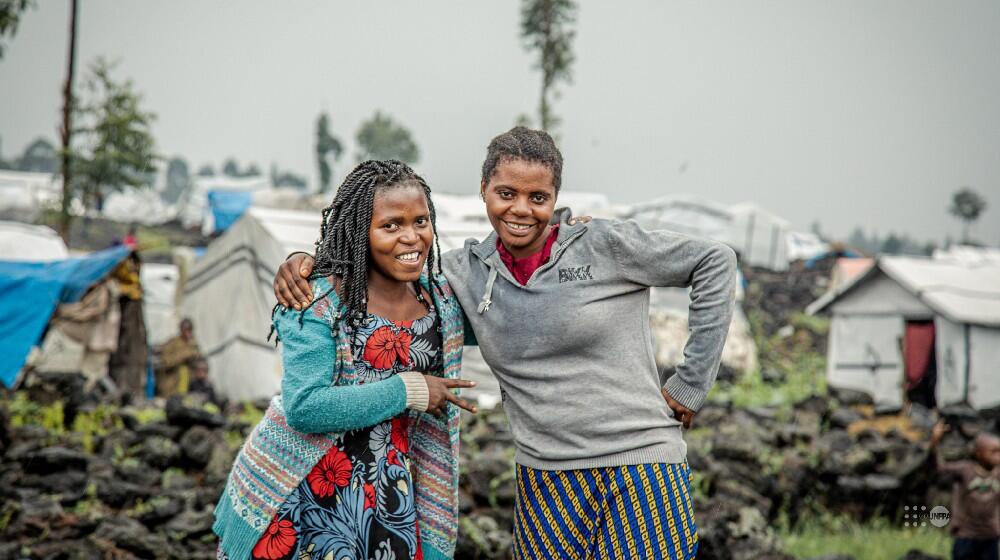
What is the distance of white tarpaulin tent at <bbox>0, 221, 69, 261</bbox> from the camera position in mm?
12039

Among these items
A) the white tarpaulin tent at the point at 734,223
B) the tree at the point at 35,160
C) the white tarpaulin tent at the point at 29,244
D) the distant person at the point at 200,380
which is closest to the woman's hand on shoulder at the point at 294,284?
the distant person at the point at 200,380

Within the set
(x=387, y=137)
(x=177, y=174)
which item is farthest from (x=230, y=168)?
(x=387, y=137)

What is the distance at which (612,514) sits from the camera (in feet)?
7.29

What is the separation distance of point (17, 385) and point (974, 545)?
27.7ft

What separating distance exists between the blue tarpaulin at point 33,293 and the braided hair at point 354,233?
7.35 m

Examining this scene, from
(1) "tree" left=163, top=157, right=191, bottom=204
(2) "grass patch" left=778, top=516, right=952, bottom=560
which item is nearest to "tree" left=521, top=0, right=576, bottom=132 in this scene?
(2) "grass patch" left=778, top=516, right=952, bottom=560

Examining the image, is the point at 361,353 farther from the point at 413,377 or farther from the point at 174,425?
the point at 174,425

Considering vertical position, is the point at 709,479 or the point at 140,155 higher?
the point at 140,155

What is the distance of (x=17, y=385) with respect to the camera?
8617 millimetres

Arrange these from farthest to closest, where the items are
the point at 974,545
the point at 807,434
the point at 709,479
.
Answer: the point at 807,434 → the point at 709,479 → the point at 974,545

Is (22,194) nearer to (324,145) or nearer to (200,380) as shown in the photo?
(324,145)

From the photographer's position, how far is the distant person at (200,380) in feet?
31.8

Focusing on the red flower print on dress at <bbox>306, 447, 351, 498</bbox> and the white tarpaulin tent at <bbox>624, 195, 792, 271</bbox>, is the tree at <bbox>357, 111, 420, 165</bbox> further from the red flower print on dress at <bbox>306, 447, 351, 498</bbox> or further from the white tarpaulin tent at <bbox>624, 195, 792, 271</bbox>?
the red flower print on dress at <bbox>306, 447, 351, 498</bbox>

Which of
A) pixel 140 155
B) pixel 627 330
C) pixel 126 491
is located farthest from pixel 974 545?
pixel 140 155
